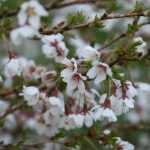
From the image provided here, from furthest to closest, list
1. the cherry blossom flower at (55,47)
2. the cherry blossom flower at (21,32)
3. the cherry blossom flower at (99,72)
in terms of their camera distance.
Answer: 1. the cherry blossom flower at (21,32)
2. the cherry blossom flower at (55,47)
3. the cherry blossom flower at (99,72)

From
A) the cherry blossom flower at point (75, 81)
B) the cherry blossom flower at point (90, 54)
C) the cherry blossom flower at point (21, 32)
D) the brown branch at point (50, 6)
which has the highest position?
the brown branch at point (50, 6)

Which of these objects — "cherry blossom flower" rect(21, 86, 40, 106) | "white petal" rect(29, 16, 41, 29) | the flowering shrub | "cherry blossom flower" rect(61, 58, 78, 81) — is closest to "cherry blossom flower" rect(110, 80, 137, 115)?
the flowering shrub

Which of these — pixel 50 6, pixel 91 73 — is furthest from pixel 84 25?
pixel 50 6

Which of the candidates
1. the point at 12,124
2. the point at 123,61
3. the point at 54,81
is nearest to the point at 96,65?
the point at 123,61

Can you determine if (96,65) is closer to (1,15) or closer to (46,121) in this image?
(46,121)

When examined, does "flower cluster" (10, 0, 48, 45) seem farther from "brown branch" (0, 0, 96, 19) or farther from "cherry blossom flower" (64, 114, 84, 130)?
"cherry blossom flower" (64, 114, 84, 130)

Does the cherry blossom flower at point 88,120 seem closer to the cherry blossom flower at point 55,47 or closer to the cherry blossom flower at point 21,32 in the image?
the cherry blossom flower at point 55,47

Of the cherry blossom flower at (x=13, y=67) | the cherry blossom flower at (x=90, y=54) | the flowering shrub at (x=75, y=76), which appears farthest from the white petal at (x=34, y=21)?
the cherry blossom flower at (x=90, y=54)
